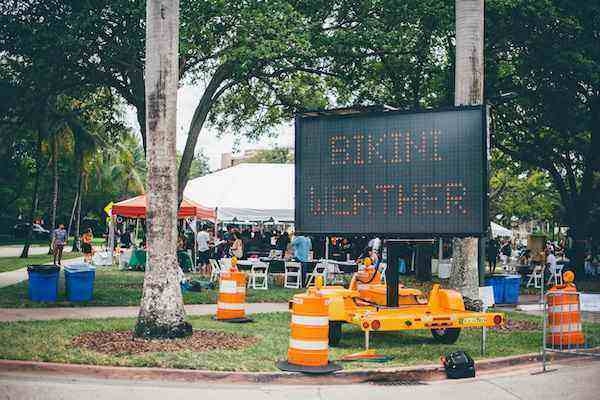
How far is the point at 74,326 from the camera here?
1208 centimetres

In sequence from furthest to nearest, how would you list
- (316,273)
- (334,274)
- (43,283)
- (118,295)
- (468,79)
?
(334,274) → (316,273) → (118,295) → (43,283) → (468,79)

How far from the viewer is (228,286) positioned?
13.4 metres

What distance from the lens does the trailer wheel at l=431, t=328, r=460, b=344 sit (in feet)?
38.4

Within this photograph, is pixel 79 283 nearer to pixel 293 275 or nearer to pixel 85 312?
pixel 85 312

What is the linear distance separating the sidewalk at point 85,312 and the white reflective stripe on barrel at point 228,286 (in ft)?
4.69

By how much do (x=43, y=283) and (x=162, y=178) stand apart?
6548 mm

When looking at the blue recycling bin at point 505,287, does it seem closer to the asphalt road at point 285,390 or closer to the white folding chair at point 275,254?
the white folding chair at point 275,254

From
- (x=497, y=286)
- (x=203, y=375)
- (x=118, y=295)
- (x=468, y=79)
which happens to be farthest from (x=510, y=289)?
(x=203, y=375)

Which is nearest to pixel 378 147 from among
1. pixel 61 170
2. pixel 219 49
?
pixel 219 49

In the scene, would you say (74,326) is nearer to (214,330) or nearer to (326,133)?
(214,330)

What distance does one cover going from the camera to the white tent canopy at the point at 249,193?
25.6m

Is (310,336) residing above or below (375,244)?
below

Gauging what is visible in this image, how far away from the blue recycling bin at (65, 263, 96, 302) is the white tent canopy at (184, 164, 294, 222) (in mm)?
9671

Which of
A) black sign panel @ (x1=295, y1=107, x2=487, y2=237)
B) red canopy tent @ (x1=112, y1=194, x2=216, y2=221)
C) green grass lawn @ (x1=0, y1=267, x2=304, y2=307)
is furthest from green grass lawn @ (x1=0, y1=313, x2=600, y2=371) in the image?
red canopy tent @ (x1=112, y1=194, x2=216, y2=221)
